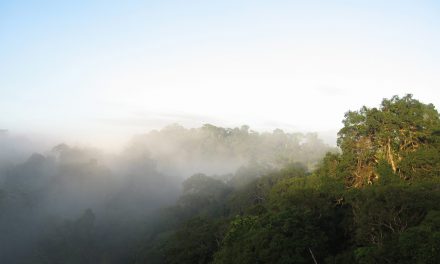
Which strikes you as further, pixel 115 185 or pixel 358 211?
pixel 115 185

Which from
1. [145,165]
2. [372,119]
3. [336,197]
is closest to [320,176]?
[336,197]

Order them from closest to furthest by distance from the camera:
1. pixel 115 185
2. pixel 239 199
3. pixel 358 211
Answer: pixel 358 211 → pixel 239 199 → pixel 115 185

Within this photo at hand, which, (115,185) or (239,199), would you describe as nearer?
(239,199)

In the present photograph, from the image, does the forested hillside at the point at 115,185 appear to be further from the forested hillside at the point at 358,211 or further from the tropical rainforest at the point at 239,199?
the forested hillside at the point at 358,211

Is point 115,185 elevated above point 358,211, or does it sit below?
below

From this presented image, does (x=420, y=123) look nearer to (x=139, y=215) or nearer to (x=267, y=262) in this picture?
(x=267, y=262)

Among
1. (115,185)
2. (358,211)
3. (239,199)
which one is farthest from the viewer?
(115,185)

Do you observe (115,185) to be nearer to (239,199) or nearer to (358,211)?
(239,199)

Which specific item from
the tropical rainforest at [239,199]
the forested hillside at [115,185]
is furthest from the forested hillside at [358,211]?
the forested hillside at [115,185]

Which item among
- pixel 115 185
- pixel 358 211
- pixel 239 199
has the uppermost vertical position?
pixel 358 211

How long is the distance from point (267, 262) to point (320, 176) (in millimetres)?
15908

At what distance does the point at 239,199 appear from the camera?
69.1m

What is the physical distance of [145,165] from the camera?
119375 mm

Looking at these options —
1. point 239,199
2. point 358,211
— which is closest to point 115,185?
point 239,199
